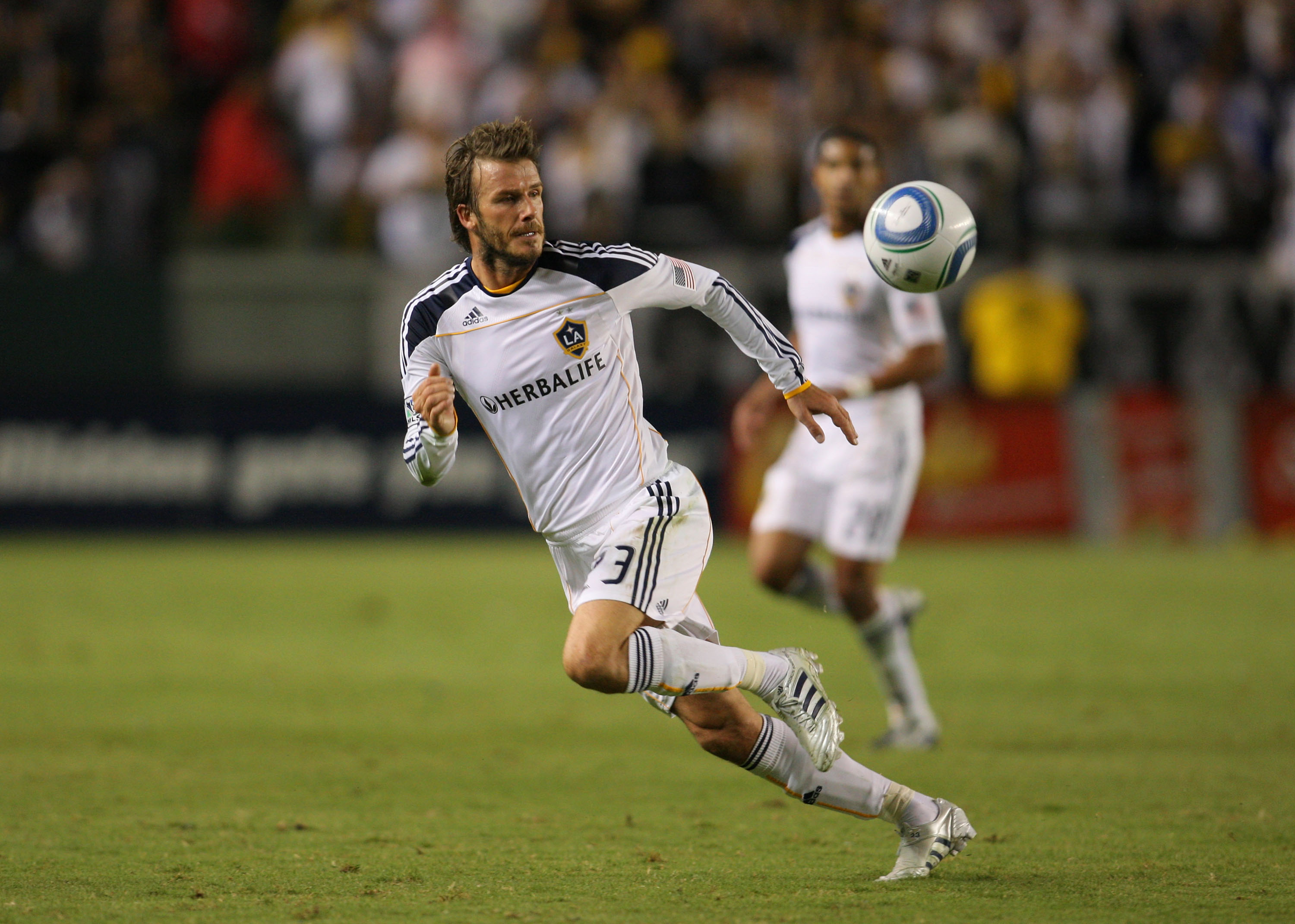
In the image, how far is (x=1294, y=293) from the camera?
656 inches

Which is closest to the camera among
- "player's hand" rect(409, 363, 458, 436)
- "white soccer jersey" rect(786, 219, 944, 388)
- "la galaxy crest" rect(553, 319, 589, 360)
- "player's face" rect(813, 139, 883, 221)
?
"player's hand" rect(409, 363, 458, 436)

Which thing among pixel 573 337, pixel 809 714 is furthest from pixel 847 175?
pixel 809 714

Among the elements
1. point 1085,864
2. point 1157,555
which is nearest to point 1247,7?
point 1157,555

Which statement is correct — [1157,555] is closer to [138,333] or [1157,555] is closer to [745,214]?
[745,214]

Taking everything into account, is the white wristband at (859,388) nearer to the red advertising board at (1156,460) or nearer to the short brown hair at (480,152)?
the short brown hair at (480,152)

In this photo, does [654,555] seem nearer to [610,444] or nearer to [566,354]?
[610,444]

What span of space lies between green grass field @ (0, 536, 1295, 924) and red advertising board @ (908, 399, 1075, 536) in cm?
243

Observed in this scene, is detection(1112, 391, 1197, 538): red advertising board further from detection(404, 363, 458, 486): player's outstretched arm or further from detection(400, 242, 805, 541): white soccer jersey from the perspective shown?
detection(404, 363, 458, 486): player's outstretched arm

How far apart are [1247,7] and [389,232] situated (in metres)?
9.89

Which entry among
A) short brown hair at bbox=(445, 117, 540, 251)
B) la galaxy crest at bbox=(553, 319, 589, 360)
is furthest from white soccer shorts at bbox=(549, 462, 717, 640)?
short brown hair at bbox=(445, 117, 540, 251)

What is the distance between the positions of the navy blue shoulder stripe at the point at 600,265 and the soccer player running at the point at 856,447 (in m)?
2.31

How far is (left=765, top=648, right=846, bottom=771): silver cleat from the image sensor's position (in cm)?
499

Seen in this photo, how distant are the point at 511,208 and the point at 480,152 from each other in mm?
210

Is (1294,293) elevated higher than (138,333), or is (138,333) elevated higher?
(1294,293)
